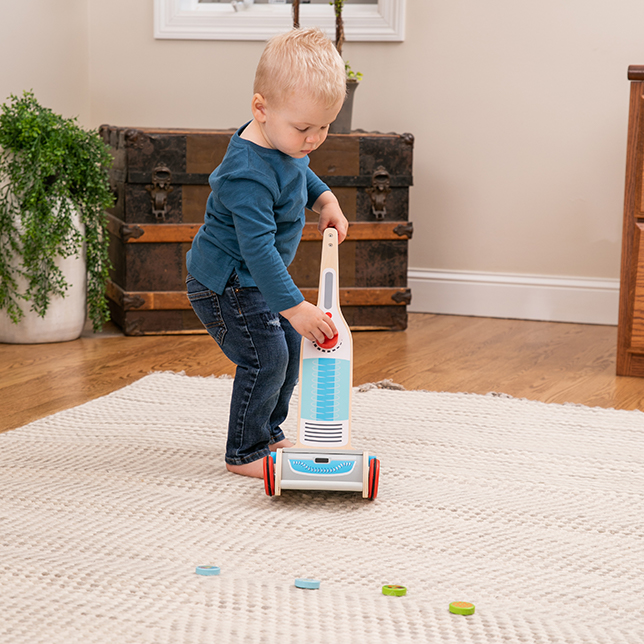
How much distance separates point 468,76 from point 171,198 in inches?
39.9

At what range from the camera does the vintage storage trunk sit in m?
2.17

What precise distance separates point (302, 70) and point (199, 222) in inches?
49.4

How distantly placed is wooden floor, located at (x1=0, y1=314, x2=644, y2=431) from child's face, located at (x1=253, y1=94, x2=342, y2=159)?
0.74 meters

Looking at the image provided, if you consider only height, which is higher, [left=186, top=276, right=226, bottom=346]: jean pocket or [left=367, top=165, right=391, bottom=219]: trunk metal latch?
[left=367, top=165, right=391, bottom=219]: trunk metal latch

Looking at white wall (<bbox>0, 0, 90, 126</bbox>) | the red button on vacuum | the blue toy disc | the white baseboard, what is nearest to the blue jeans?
the red button on vacuum

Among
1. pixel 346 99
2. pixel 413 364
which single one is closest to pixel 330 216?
pixel 413 364

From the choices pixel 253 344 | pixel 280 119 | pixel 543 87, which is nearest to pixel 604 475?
pixel 253 344

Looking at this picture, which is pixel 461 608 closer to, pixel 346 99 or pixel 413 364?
pixel 413 364

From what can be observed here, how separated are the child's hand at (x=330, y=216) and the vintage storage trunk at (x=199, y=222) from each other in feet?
3.25

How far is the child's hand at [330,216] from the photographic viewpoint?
119cm

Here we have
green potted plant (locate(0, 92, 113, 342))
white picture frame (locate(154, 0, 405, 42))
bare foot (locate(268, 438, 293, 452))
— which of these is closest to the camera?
bare foot (locate(268, 438, 293, 452))

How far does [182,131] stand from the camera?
220cm

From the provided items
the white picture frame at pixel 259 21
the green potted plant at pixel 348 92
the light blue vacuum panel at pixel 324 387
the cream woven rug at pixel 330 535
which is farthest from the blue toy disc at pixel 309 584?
the white picture frame at pixel 259 21

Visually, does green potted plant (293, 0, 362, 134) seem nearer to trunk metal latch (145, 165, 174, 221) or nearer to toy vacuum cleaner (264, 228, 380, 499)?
trunk metal latch (145, 165, 174, 221)
